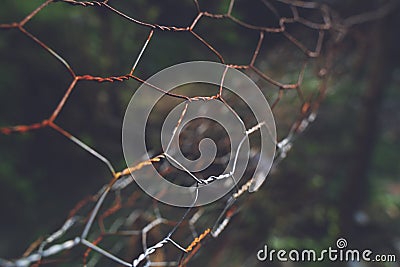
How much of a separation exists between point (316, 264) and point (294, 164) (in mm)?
427

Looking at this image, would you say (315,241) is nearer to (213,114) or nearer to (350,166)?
(350,166)

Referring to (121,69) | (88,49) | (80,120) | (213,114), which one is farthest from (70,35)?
(213,114)

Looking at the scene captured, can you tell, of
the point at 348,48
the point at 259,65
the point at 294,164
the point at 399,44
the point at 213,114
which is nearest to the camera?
the point at 213,114

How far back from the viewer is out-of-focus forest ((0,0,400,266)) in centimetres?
138

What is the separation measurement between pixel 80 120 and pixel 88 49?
0.96 ft

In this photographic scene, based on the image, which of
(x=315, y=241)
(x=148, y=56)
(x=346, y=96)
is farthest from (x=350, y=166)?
(x=148, y=56)

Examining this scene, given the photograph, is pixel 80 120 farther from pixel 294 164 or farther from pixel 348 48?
pixel 348 48

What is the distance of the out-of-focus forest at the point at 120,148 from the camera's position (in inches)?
54.2

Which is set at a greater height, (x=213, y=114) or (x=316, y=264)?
(x=213, y=114)

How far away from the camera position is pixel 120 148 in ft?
5.53

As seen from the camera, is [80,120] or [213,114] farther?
[80,120]

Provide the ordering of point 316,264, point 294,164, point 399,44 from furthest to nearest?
point 399,44
point 294,164
point 316,264

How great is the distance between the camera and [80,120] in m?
1.71

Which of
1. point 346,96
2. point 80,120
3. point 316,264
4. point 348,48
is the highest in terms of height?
point 348,48
